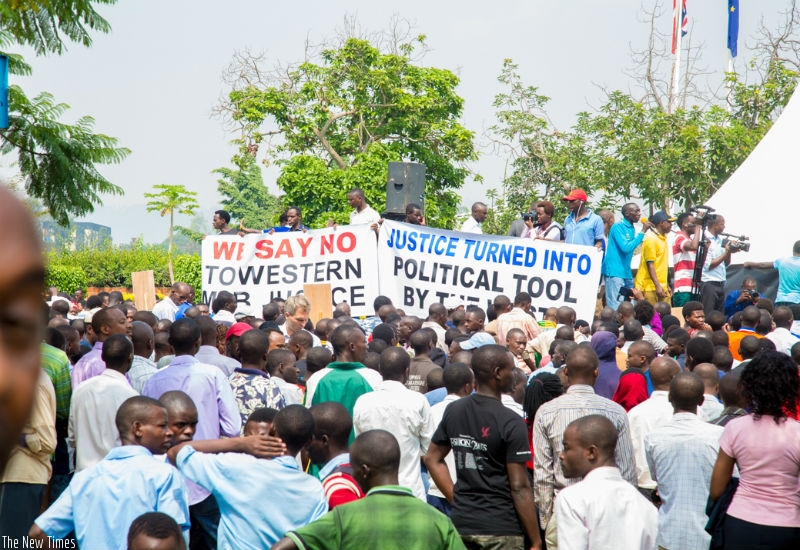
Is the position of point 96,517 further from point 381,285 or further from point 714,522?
point 381,285

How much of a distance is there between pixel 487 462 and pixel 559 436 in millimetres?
452

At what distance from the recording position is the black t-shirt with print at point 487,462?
16.8ft

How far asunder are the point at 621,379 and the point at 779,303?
7080 millimetres

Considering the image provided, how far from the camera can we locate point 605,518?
4070 mm

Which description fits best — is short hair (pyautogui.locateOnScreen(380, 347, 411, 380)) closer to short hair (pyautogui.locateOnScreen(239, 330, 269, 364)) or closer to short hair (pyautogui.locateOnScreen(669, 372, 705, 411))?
short hair (pyautogui.locateOnScreen(239, 330, 269, 364))

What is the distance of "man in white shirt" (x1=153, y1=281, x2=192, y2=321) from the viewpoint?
36.9 feet

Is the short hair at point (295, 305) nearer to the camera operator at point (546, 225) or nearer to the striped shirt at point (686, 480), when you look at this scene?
the striped shirt at point (686, 480)

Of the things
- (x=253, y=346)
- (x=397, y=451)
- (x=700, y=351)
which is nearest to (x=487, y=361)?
(x=397, y=451)

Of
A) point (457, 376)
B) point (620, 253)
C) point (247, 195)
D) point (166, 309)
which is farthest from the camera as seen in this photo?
point (247, 195)

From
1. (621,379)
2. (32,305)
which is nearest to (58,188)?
(621,379)

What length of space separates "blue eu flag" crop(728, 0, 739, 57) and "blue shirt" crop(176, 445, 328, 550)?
2952 cm

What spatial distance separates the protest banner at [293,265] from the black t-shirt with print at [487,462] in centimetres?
836

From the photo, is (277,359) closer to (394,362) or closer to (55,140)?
(394,362)

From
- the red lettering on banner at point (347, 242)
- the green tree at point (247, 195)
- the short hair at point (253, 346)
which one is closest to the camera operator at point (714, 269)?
the red lettering on banner at point (347, 242)
